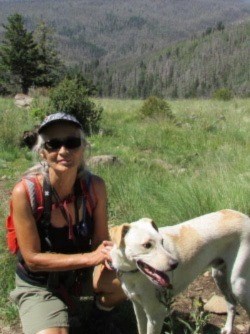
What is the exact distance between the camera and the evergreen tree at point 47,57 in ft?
130

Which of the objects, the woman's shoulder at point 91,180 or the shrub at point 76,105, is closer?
the woman's shoulder at point 91,180

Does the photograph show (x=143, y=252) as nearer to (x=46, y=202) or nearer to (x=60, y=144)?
(x=46, y=202)

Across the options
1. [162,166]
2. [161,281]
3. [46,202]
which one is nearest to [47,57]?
[162,166]

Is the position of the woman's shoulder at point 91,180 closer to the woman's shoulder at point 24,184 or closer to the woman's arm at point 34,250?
the woman's shoulder at point 24,184

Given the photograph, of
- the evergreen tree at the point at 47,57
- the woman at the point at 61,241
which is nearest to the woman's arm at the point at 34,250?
the woman at the point at 61,241

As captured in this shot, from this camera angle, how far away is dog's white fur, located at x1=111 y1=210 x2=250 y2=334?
10.3ft

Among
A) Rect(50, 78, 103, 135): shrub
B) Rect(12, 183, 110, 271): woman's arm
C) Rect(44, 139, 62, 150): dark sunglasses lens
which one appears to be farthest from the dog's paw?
Rect(50, 78, 103, 135): shrub

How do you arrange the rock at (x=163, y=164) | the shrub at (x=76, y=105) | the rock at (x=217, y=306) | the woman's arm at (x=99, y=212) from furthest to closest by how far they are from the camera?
the shrub at (x=76, y=105)
the rock at (x=163, y=164)
the rock at (x=217, y=306)
the woman's arm at (x=99, y=212)

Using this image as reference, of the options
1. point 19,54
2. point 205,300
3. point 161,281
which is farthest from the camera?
point 19,54

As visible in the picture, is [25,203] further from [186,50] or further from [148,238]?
[186,50]

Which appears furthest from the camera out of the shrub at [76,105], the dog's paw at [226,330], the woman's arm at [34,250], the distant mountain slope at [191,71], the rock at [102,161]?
the distant mountain slope at [191,71]

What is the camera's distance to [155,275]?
9.09 feet

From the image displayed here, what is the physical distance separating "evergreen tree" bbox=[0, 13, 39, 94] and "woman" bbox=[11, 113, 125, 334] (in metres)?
36.7

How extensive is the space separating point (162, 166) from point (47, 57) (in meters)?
35.9
